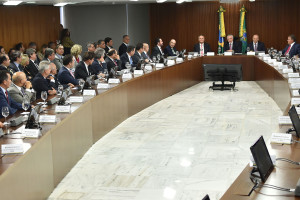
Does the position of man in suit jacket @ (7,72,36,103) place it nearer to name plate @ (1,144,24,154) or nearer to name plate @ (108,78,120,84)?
name plate @ (108,78,120,84)

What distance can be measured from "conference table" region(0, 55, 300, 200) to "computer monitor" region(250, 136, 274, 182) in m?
0.05

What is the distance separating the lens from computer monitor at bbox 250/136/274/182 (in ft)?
12.4

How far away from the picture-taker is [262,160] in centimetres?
395

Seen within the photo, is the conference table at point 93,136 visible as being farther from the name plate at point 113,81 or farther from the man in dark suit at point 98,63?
the man in dark suit at point 98,63

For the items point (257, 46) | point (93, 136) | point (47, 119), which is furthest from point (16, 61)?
point (257, 46)

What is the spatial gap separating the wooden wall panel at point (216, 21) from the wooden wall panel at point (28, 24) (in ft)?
12.5

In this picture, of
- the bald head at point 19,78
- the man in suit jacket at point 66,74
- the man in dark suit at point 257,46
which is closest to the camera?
the bald head at point 19,78

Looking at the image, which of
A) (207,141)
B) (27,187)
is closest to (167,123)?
(207,141)

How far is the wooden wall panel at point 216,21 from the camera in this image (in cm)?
1717

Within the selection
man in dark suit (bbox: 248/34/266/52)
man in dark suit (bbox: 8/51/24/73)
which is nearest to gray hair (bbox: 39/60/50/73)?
man in dark suit (bbox: 8/51/24/73)

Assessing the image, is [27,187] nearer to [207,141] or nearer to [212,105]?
[207,141]

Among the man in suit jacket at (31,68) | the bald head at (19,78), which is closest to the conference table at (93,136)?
the bald head at (19,78)

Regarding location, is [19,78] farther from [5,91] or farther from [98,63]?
[98,63]

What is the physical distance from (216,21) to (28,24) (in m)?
6.31
